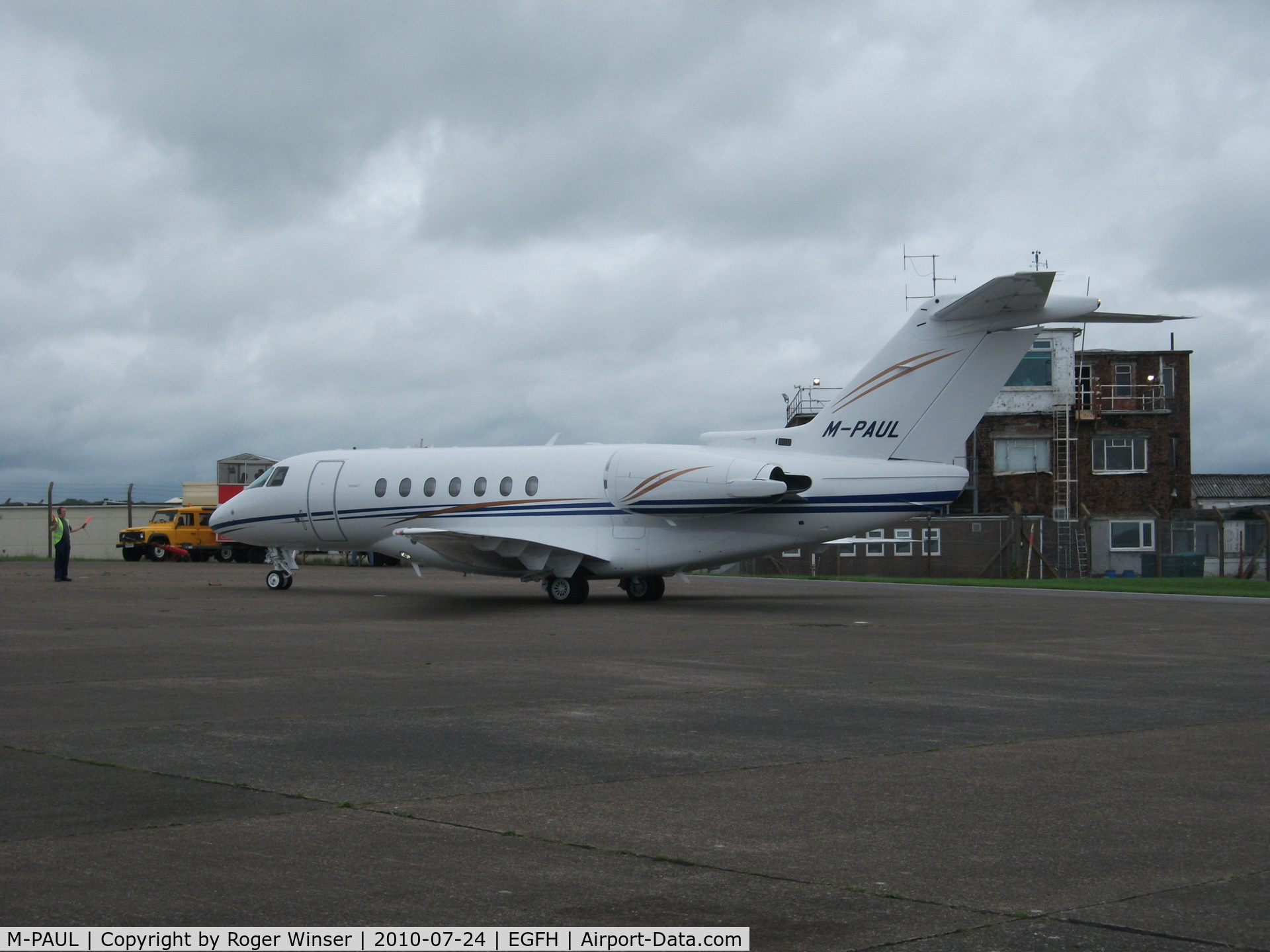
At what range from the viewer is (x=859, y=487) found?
21812mm

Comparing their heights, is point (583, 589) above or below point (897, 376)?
below

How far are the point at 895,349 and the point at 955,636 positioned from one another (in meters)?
6.03

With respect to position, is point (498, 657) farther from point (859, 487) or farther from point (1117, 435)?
point (1117, 435)

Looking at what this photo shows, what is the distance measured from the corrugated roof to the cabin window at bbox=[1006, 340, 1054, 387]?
23.1 metres

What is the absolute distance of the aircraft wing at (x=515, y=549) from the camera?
23388 millimetres

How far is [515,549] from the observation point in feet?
78.6

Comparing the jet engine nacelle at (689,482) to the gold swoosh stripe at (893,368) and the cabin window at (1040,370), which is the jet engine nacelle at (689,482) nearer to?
the gold swoosh stripe at (893,368)

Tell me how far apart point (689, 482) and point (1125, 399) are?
35624 millimetres

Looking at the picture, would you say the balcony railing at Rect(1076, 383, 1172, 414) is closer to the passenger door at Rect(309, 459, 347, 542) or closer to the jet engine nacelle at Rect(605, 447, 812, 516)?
the jet engine nacelle at Rect(605, 447, 812, 516)

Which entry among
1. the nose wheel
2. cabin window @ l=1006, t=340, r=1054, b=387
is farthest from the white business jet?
cabin window @ l=1006, t=340, r=1054, b=387

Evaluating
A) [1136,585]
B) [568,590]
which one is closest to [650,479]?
[568,590]

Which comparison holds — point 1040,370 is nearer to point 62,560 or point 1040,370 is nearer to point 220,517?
point 220,517

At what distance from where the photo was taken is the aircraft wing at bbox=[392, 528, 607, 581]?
23.4 meters

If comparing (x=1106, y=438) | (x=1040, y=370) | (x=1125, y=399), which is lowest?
(x=1106, y=438)
